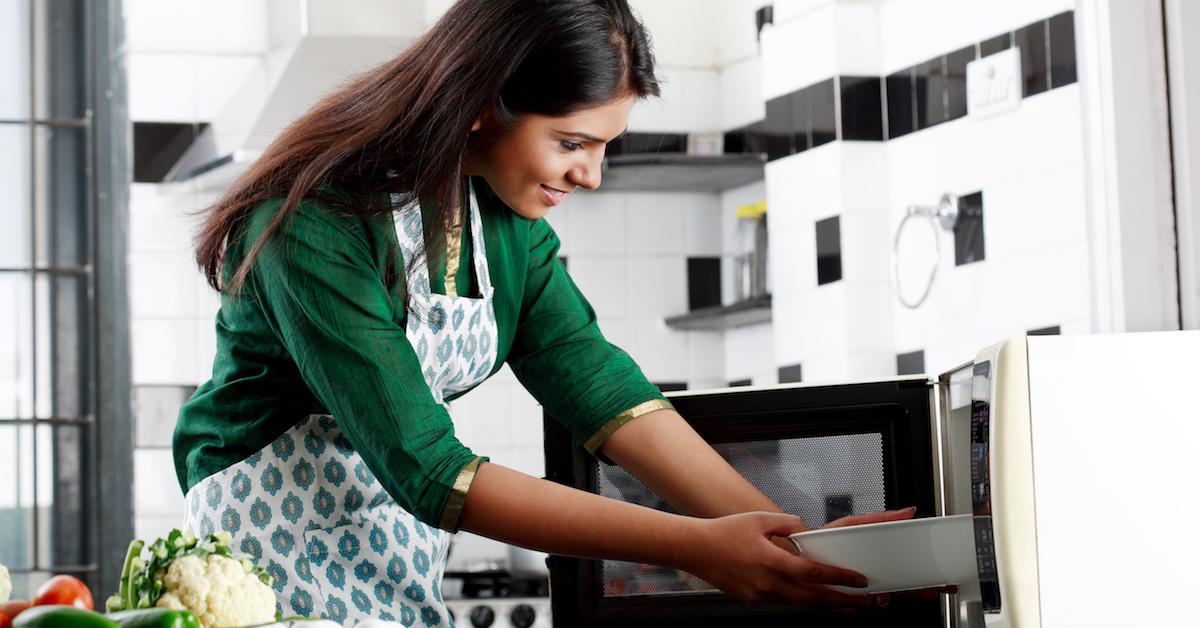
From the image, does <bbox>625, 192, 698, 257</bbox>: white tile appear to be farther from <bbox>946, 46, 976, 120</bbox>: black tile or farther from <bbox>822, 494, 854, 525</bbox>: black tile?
<bbox>822, 494, 854, 525</bbox>: black tile

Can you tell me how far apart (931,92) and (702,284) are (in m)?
0.91

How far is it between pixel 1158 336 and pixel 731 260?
8.29 feet

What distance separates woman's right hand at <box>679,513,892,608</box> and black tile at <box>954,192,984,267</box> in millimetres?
1588

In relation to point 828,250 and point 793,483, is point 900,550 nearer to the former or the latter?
point 793,483

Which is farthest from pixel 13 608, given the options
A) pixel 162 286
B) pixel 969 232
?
pixel 162 286

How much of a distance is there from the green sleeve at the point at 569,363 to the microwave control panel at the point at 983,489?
356 millimetres

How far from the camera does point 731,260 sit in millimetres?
3477

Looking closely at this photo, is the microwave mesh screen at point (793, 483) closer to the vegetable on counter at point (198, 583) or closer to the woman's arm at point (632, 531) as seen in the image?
the woman's arm at point (632, 531)

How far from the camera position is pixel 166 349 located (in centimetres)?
335

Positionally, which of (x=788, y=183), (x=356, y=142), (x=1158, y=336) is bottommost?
(x=1158, y=336)

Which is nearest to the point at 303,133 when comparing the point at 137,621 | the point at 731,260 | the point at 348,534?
the point at 348,534

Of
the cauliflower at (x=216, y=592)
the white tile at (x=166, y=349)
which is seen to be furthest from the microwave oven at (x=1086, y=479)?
the white tile at (x=166, y=349)

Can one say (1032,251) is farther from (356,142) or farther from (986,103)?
(356,142)

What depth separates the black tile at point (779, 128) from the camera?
10.0ft
